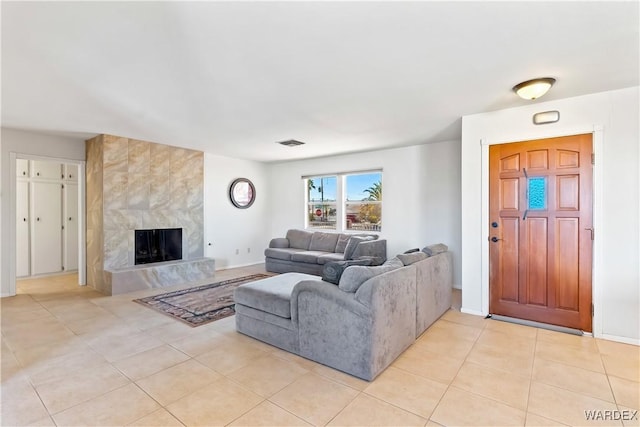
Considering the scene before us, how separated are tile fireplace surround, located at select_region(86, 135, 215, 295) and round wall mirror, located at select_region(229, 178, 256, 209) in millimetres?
1064

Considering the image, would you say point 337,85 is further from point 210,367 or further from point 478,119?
point 210,367

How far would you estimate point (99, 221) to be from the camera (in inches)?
191

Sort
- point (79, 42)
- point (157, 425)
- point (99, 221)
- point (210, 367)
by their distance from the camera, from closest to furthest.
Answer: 1. point (157, 425)
2. point (79, 42)
3. point (210, 367)
4. point (99, 221)

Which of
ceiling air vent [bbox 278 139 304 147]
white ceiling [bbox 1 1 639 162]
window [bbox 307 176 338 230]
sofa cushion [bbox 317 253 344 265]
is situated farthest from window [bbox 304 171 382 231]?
white ceiling [bbox 1 1 639 162]

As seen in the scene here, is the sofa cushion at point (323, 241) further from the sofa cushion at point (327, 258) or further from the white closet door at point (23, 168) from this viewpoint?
the white closet door at point (23, 168)

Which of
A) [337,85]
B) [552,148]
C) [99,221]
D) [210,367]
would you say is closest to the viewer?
[210,367]

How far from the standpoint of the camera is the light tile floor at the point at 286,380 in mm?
1842

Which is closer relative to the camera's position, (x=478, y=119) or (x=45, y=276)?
(x=478, y=119)

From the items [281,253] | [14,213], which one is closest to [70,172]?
[14,213]

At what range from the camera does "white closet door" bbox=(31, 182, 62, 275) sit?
564 centimetres

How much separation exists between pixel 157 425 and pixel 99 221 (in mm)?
4202

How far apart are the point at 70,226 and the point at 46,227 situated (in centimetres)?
38

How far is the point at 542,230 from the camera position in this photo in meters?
3.27

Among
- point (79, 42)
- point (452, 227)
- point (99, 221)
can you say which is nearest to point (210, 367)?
point (79, 42)
